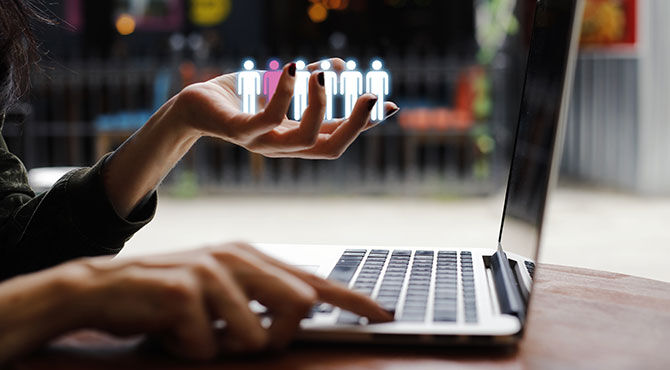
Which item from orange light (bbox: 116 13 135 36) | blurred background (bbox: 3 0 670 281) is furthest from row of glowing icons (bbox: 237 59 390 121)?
orange light (bbox: 116 13 135 36)

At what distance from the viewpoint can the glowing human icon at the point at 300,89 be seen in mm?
804

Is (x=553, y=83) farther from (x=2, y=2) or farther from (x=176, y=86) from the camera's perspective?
(x=176, y=86)

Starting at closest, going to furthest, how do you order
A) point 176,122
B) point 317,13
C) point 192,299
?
1. point 192,299
2. point 176,122
3. point 317,13

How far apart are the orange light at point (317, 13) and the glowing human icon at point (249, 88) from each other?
6.75m

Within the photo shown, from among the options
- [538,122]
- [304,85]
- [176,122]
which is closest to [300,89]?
[304,85]

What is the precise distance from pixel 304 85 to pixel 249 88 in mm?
57

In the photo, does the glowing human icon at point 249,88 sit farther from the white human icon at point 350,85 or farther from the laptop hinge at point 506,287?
the laptop hinge at point 506,287

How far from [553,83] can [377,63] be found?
0.81ft

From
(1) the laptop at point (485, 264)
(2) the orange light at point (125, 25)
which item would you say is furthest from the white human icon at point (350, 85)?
(2) the orange light at point (125, 25)

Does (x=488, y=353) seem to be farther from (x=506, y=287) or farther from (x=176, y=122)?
(x=176, y=122)

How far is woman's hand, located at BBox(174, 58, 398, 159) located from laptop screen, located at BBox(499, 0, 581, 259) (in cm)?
15

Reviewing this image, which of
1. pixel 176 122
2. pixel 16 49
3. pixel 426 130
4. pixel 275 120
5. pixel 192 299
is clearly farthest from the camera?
pixel 426 130

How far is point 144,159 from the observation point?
839 mm

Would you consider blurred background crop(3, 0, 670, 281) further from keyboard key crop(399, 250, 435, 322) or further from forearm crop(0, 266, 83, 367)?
forearm crop(0, 266, 83, 367)
